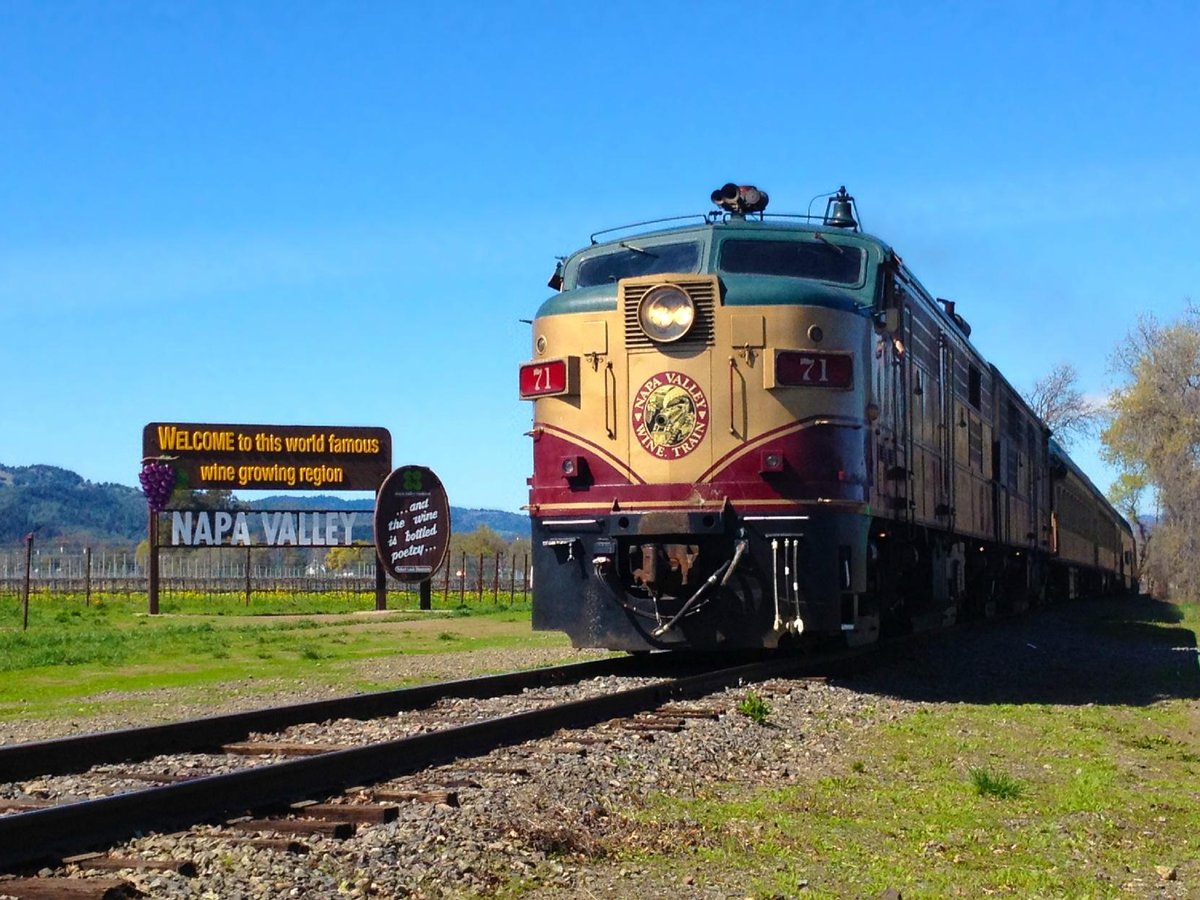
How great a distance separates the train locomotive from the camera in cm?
1196

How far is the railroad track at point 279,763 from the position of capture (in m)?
5.58

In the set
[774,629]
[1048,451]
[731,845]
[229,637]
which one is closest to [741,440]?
[774,629]

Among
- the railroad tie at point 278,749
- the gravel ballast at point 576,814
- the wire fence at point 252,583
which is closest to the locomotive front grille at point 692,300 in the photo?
the gravel ballast at point 576,814

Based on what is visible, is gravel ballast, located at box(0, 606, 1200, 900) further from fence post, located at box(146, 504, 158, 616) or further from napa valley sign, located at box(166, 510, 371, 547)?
napa valley sign, located at box(166, 510, 371, 547)

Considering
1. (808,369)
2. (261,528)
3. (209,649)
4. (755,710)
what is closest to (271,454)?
(261,528)

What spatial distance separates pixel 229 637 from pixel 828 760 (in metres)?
15.5

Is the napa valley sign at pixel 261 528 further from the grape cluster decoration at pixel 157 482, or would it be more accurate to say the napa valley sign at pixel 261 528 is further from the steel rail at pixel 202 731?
the steel rail at pixel 202 731

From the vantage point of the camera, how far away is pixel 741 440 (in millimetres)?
12016

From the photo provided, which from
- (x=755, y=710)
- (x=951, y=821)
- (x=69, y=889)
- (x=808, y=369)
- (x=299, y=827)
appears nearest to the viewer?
(x=69, y=889)

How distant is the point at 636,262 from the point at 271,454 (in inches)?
925

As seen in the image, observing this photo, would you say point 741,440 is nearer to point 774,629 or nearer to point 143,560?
point 774,629

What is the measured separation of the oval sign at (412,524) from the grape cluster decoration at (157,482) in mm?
5182

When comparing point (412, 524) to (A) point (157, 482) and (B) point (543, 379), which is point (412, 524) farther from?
(B) point (543, 379)

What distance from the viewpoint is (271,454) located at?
35.3 metres
